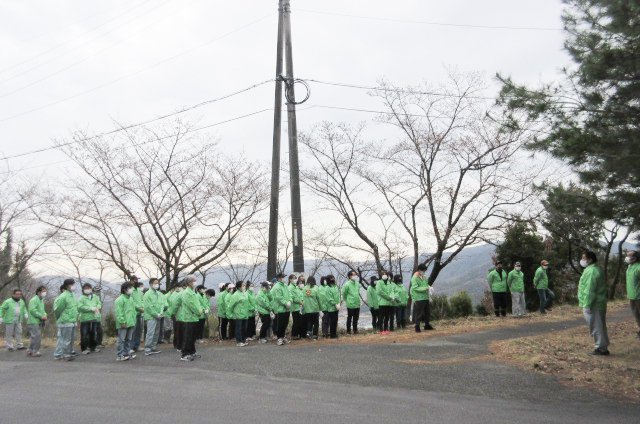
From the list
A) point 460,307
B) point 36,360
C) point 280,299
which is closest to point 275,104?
point 280,299

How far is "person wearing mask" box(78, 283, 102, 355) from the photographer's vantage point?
41.7 ft

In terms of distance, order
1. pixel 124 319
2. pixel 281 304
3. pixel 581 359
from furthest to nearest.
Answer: pixel 281 304 < pixel 124 319 < pixel 581 359

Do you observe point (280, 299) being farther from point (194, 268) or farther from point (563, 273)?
point (563, 273)

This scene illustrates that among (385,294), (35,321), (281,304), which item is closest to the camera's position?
(35,321)

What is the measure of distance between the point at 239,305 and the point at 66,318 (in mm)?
4105

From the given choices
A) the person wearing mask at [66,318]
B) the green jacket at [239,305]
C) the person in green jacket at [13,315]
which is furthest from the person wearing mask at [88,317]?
the green jacket at [239,305]

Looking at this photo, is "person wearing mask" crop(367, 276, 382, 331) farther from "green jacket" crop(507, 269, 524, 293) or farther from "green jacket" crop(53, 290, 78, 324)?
"green jacket" crop(53, 290, 78, 324)

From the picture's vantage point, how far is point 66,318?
1190cm

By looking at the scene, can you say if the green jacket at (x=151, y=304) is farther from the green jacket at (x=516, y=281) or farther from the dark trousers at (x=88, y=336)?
the green jacket at (x=516, y=281)

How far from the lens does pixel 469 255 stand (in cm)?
2125

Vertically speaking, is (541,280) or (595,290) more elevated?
(541,280)

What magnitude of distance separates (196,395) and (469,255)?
1600 cm

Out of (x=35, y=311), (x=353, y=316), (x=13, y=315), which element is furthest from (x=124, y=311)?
(x=353, y=316)

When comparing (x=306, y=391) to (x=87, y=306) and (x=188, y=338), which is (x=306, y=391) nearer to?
(x=188, y=338)
